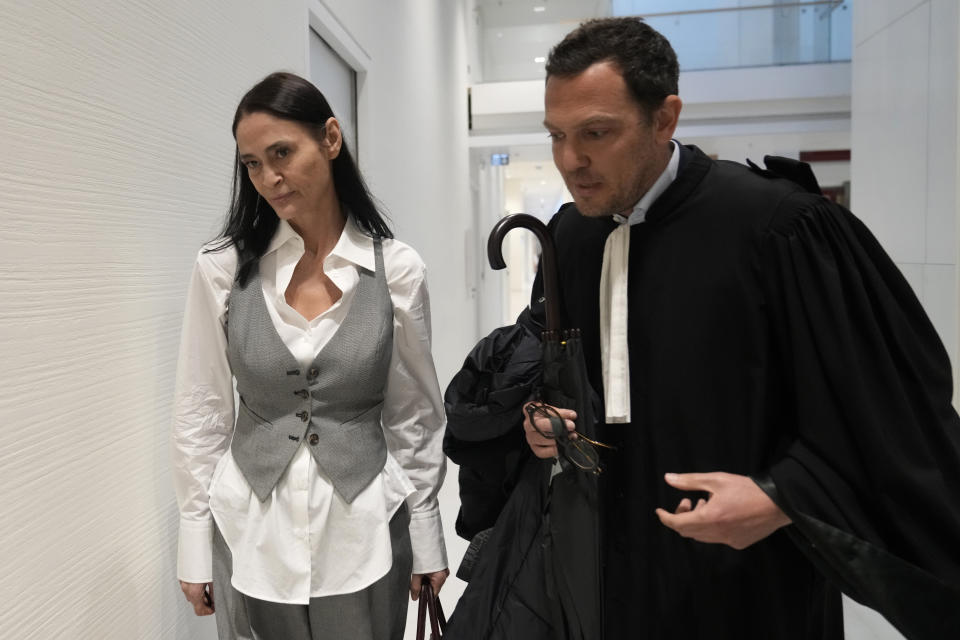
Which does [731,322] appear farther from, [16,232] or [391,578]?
[16,232]

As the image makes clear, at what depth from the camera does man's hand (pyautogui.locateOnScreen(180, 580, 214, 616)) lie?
154 cm

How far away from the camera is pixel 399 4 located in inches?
190

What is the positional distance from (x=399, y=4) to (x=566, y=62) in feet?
13.0

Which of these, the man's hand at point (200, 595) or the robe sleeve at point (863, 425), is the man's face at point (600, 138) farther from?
the man's hand at point (200, 595)

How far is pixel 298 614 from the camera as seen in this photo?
150 cm

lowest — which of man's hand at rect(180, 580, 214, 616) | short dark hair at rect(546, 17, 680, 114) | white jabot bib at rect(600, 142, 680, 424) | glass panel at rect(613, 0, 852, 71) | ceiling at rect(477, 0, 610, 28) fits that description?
man's hand at rect(180, 580, 214, 616)

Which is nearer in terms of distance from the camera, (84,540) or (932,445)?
(932,445)

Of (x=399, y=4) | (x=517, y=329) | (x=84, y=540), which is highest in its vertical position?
(x=399, y=4)

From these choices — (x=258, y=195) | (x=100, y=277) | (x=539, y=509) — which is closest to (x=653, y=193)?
(x=539, y=509)

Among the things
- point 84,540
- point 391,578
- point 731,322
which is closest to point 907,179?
point 731,322

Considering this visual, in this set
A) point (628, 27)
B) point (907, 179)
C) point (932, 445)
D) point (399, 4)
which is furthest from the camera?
point (399, 4)

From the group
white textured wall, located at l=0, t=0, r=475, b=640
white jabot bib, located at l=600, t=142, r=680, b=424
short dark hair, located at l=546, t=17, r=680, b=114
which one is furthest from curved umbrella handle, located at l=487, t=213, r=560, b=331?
white textured wall, located at l=0, t=0, r=475, b=640

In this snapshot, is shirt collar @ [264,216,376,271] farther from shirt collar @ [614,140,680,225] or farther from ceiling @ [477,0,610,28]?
ceiling @ [477,0,610,28]

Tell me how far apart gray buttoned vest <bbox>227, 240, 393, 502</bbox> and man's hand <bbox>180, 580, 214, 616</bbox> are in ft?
0.83
